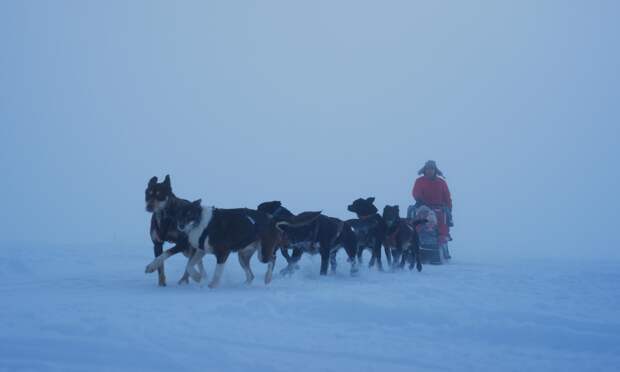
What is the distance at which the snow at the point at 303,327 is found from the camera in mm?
4008

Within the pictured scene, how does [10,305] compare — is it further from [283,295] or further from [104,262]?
[104,262]

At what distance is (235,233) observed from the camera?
7980 mm

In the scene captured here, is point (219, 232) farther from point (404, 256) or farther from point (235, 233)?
point (404, 256)

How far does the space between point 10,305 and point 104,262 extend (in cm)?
590

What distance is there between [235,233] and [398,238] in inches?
168

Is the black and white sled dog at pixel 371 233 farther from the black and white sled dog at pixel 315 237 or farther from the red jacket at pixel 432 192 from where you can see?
the red jacket at pixel 432 192

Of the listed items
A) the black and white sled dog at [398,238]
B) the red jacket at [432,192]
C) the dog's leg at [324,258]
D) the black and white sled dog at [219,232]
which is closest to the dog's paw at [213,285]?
the black and white sled dog at [219,232]

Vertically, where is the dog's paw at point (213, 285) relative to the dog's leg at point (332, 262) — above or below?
below

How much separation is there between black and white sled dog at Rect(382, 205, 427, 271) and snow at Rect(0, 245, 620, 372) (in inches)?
130

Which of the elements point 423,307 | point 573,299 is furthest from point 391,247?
point 423,307

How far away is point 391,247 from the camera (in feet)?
38.2

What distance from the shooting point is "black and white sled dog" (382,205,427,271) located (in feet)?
37.2

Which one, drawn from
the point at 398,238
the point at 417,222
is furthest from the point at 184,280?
the point at 417,222

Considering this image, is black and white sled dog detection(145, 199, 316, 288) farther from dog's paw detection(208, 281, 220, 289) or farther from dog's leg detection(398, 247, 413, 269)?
dog's leg detection(398, 247, 413, 269)
